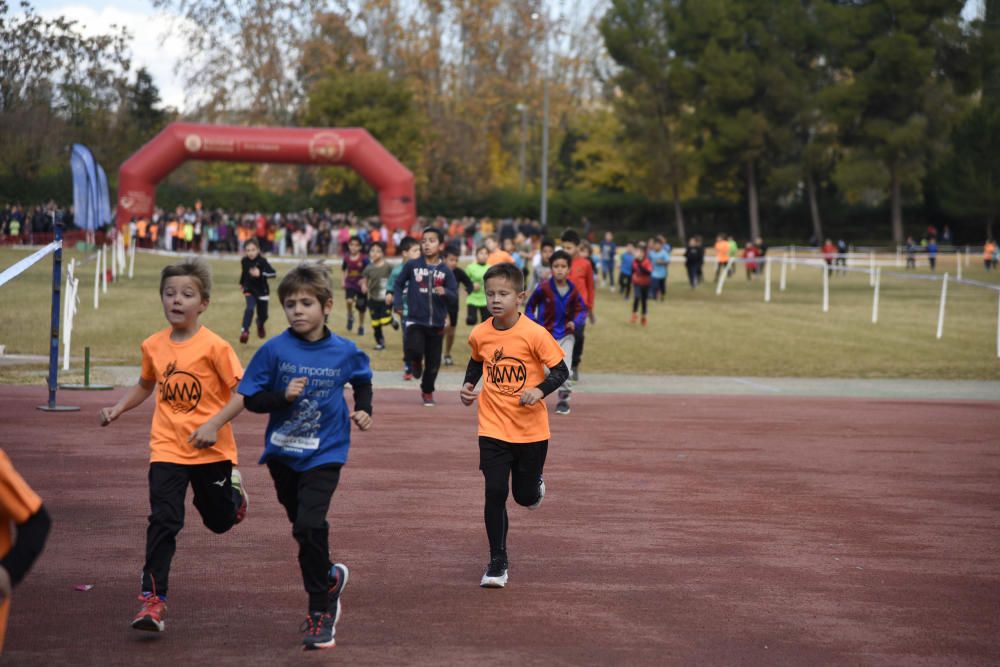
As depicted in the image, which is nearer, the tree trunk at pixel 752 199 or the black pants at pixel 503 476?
the black pants at pixel 503 476

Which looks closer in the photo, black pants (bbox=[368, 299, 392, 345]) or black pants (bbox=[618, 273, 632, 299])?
black pants (bbox=[368, 299, 392, 345])

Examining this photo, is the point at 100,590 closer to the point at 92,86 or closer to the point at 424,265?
the point at 424,265

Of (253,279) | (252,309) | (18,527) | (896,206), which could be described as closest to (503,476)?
(18,527)

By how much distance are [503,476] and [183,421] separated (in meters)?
1.71

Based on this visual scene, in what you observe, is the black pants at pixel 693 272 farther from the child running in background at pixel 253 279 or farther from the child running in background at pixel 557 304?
the child running in background at pixel 557 304

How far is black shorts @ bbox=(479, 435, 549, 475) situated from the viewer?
6.76 m

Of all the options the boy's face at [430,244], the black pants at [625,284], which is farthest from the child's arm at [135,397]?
the black pants at [625,284]

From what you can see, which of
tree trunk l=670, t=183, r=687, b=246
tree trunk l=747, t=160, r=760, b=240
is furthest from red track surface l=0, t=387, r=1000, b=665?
tree trunk l=670, t=183, r=687, b=246

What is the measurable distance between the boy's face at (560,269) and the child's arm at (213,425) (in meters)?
7.37

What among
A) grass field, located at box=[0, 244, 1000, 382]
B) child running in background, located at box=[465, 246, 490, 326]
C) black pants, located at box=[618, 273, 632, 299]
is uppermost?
child running in background, located at box=[465, 246, 490, 326]

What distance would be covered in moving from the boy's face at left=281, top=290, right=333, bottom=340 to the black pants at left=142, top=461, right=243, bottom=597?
77 centimetres

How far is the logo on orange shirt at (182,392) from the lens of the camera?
5828 mm

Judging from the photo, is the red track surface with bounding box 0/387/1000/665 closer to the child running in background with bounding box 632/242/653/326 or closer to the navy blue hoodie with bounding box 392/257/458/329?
the navy blue hoodie with bounding box 392/257/458/329

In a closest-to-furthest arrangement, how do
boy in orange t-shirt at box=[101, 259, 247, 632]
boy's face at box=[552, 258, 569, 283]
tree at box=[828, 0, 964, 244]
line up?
boy in orange t-shirt at box=[101, 259, 247, 632] → boy's face at box=[552, 258, 569, 283] → tree at box=[828, 0, 964, 244]
